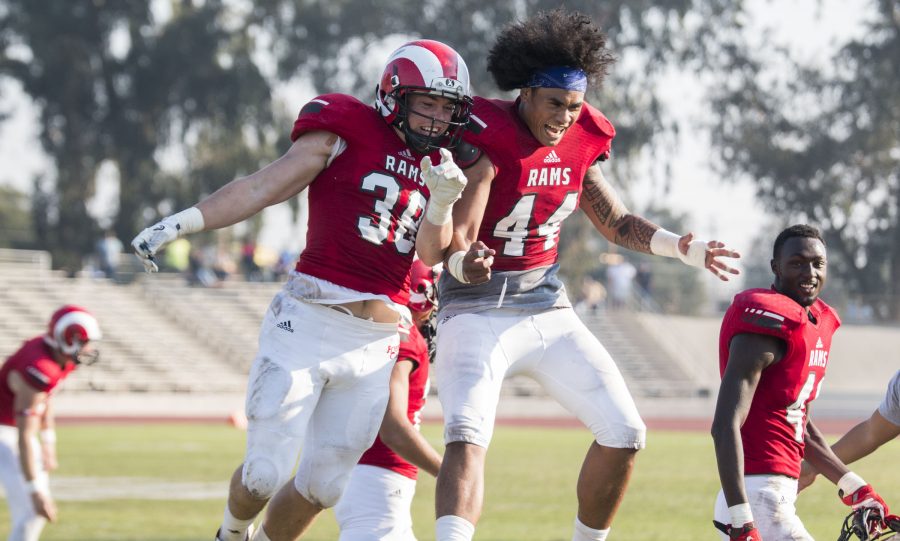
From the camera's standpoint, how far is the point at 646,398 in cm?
2977

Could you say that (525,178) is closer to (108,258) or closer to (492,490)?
(492,490)

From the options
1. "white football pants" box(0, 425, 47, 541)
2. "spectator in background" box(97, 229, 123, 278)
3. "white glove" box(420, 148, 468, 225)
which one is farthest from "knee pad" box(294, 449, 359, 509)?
"spectator in background" box(97, 229, 123, 278)

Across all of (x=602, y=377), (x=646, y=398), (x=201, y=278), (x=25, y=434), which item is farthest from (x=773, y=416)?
(x=201, y=278)

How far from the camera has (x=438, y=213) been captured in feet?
16.9

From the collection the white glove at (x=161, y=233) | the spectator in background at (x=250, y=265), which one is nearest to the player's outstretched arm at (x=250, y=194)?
the white glove at (x=161, y=233)

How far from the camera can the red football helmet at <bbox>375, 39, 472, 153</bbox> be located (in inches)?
215

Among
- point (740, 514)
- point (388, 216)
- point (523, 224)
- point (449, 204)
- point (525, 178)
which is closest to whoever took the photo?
point (740, 514)

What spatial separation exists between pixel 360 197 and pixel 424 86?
53cm

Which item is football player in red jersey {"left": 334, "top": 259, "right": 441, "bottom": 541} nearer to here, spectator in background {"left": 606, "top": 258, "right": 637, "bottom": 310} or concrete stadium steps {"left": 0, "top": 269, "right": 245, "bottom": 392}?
concrete stadium steps {"left": 0, "top": 269, "right": 245, "bottom": 392}

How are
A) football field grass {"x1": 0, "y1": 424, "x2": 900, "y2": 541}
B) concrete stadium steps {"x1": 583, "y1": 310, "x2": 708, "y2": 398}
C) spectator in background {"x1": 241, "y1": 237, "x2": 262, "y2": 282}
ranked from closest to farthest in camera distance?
1. football field grass {"x1": 0, "y1": 424, "x2": 900, "y2": 541}
2. concrete stadium steps {"x1": 583, "y1": 310, "x2": 708, "y2": 398}
3. spectator in background {"x1": 241, "y1": 237, "x2": 262, "y2": 282}

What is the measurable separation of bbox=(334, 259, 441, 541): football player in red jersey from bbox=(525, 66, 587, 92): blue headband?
138 cm

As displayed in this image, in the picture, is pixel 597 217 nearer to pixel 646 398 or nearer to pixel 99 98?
pixel 646 398

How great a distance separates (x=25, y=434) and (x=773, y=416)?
177 inches

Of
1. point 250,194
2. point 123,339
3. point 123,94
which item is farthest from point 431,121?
point 123,94
